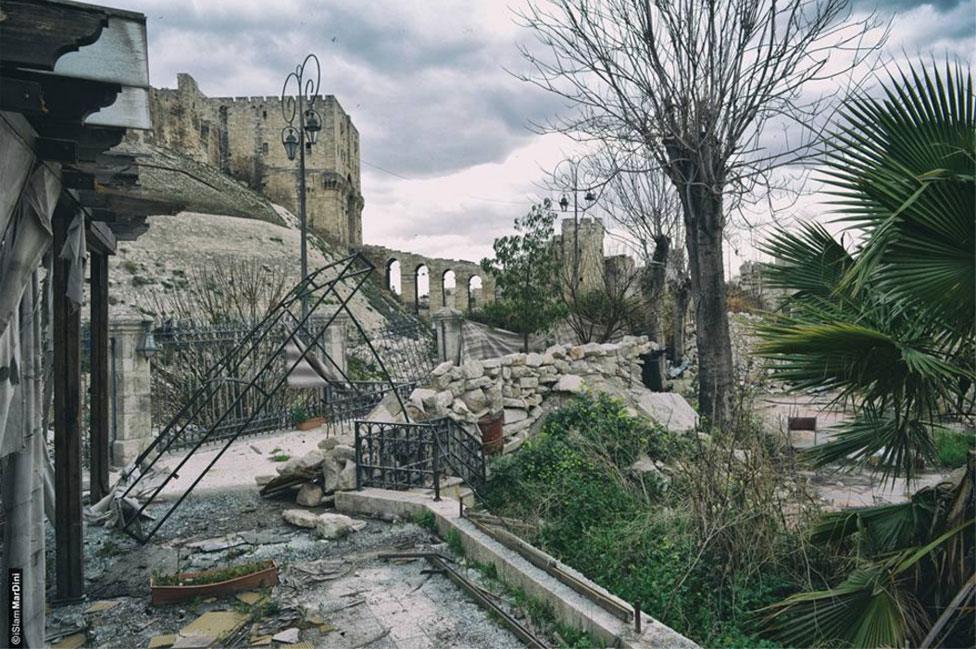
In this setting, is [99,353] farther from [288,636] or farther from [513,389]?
[513,389]

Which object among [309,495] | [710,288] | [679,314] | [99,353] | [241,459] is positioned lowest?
[241,459]

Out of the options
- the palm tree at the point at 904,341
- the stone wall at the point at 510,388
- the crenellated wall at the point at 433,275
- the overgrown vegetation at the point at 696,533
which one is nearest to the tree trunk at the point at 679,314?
the stone wall at the point at 510,388

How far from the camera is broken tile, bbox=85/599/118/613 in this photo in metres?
4.35

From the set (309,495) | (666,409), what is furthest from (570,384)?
(309,495)

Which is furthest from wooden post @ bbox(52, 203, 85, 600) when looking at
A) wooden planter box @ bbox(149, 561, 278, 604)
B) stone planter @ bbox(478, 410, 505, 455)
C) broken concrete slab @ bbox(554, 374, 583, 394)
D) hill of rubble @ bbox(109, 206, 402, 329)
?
hill of rubble @ bbox(109, 206, 402, 329)

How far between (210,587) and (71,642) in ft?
2.85

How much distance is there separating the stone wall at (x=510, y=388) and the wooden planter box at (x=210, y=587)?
3.75m

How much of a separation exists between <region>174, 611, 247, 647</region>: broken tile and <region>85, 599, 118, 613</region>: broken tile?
2.57ft

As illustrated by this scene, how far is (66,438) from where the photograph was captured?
4586 millimetres

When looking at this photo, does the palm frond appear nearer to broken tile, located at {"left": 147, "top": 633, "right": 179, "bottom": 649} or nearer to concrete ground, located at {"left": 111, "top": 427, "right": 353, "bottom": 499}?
broken tile, located at {"left": 147, "top": 633, "right": 179, "bottom": 649}

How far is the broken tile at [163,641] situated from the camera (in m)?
3.84

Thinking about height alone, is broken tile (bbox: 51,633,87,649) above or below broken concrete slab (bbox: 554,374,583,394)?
below

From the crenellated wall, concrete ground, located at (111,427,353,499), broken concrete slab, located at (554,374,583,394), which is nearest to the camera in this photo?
concrete ground, located at (111,427,353,499)

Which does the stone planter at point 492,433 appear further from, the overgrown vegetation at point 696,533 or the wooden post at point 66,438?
the wooden post at point 66,438
